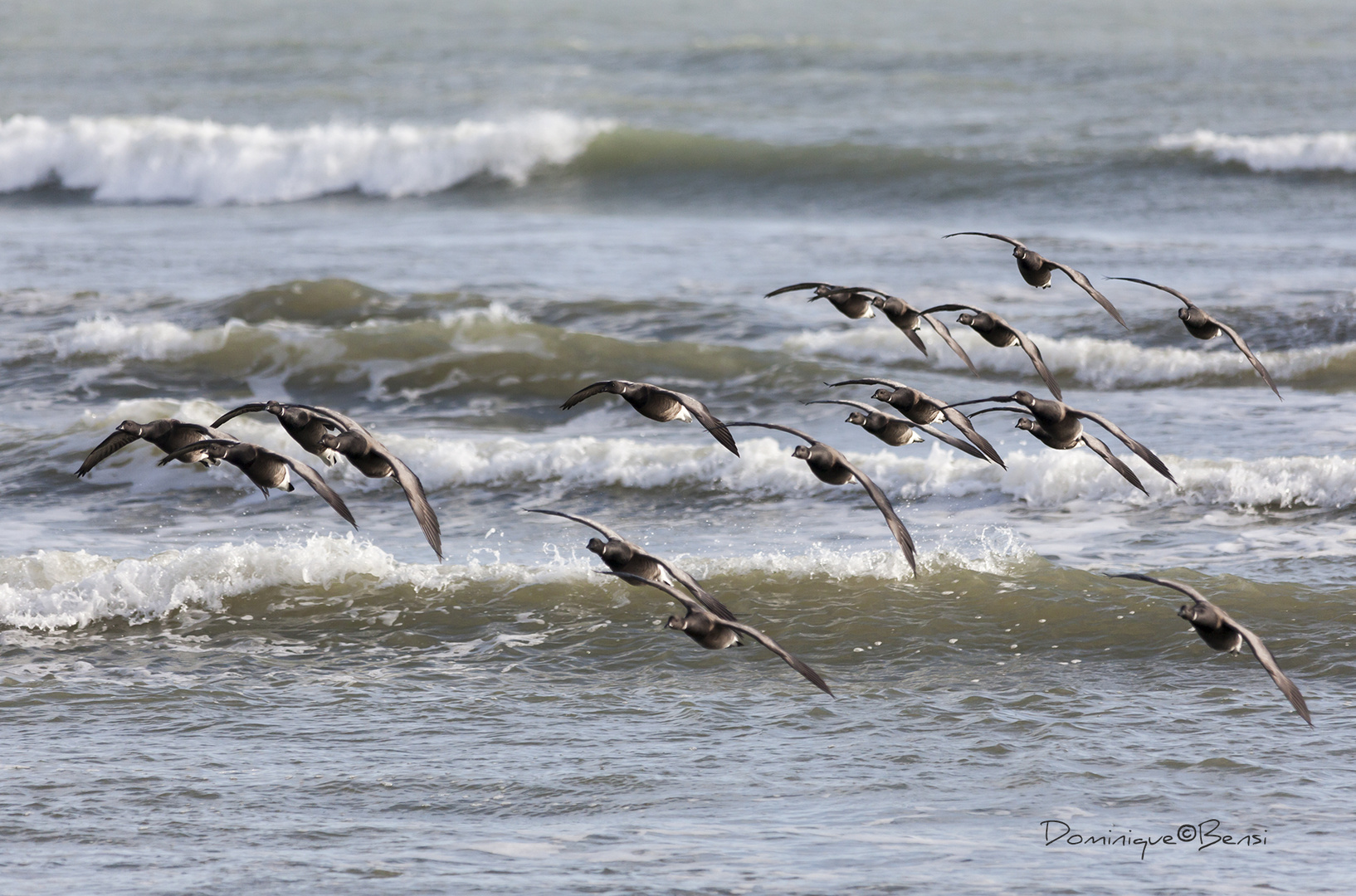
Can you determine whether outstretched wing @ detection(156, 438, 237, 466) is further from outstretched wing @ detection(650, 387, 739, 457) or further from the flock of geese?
outstretched wing @ detection(650, 387, 739, 457)

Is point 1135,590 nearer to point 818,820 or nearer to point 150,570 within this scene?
point 818,820

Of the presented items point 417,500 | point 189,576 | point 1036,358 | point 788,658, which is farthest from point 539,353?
point 788,658

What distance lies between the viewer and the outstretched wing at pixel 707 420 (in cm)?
761

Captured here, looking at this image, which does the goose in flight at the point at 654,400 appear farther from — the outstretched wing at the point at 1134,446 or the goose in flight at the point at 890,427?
the outstretched wing at the point at 1134,446

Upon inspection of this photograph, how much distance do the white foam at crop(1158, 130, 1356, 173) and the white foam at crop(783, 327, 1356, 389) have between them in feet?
40.0

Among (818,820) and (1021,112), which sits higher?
(1021,112)

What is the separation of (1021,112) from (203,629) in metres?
28.4

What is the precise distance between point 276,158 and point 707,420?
30412 millimetres

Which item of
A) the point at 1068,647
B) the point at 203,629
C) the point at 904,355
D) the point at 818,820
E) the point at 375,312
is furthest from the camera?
the point at 375,312

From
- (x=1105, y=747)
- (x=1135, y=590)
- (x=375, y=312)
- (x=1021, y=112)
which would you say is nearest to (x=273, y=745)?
(x=1105, y=747)

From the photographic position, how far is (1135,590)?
1064 cm

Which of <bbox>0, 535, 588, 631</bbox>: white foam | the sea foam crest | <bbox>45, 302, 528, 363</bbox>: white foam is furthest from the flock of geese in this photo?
the sea foam crest

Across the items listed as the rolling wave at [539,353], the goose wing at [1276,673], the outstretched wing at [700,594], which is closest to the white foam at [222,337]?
the rolling wave at [539,353]

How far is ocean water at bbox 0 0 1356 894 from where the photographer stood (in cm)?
740
